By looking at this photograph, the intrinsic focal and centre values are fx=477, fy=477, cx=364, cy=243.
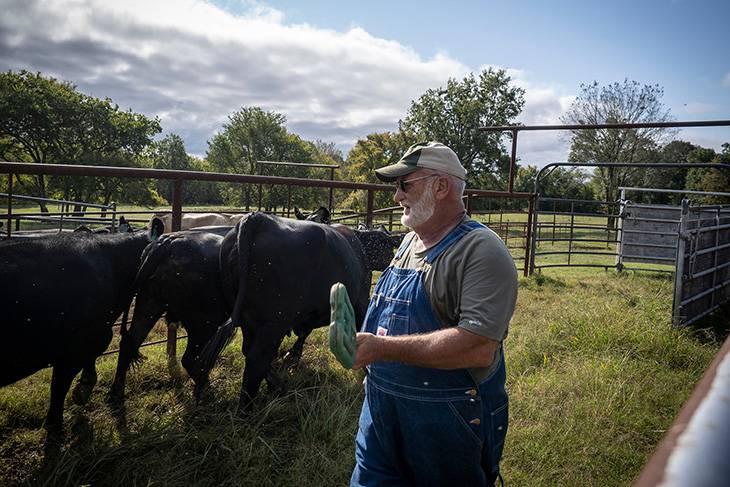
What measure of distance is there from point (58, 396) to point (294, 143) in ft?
126

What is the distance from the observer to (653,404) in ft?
13.0

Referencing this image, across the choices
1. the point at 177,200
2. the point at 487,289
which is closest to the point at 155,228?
the point at 177,200

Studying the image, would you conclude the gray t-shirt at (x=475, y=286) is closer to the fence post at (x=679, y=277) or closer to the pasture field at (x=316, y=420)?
the pasture field at (x=316, y=420)

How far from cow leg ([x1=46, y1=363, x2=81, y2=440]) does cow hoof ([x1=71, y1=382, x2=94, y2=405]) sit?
42cm

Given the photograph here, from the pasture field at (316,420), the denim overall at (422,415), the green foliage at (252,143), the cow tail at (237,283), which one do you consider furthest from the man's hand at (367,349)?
the green foliage at (252,143)

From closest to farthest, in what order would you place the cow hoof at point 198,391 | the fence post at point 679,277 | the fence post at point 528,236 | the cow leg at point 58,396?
the cow leg at point 58,396 < the cow hoof at point 198,391 < the fence post at point 679,277 < the fence post at point 528,236

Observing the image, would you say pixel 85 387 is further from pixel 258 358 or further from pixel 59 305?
pixel 258 358

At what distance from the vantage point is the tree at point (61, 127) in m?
27.4

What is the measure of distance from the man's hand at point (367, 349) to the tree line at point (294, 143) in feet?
69.5

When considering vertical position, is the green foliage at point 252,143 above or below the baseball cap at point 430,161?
above

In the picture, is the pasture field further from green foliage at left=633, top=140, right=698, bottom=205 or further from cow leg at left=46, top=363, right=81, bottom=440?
green foliage at left=633, top=140, right=698, bottom=205

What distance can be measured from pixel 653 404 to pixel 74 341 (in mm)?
4547

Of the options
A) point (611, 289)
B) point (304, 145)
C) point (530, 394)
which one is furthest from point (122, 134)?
point (530, 394)

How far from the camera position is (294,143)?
40406mm
